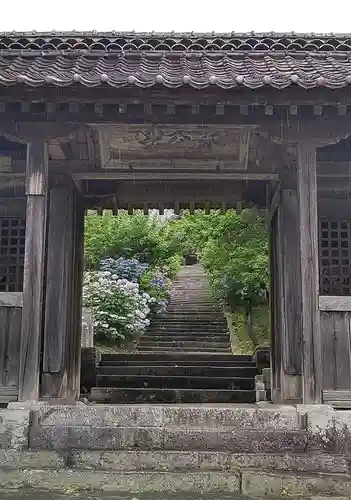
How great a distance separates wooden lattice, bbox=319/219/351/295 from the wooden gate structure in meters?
0.02

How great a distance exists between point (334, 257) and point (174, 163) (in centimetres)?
312

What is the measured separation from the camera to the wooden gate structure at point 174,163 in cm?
738

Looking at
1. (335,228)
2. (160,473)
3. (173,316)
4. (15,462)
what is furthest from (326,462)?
(173,316)

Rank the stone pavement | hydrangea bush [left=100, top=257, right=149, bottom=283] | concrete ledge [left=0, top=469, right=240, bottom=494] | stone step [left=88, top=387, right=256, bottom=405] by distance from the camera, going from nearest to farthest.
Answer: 1. the stone pavement
2. concrete ledge [left=0, top=469, right=240, bottom=494]
3. stone step [left=88, top=387, right=256, bottom=405]
4. hydrangea bush [left=100, top=257, right=149, bottom=283]

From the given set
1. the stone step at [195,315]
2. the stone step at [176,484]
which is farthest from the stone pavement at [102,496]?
the stone step at [195,315]

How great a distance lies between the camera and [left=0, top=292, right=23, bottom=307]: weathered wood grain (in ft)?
26.3

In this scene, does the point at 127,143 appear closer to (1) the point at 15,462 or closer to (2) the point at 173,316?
(1) the point at 15,462

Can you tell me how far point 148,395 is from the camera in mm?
12805

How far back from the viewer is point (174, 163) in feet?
32.6

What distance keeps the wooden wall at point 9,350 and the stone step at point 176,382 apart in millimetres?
5361

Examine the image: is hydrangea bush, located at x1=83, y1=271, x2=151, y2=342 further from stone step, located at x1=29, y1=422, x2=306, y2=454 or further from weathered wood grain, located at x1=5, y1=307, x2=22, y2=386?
stone step, located at x1=29, y1=422, x2=306, y2=454

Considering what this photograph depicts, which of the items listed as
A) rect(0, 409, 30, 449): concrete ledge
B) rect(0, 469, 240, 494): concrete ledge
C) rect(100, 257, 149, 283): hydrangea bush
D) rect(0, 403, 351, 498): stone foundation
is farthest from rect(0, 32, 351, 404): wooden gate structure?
rect(100, 257, 149, 283): hydrangea bush

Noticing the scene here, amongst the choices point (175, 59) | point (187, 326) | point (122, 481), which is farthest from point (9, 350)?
point (187, 326)

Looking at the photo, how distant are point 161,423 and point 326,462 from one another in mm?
2018
